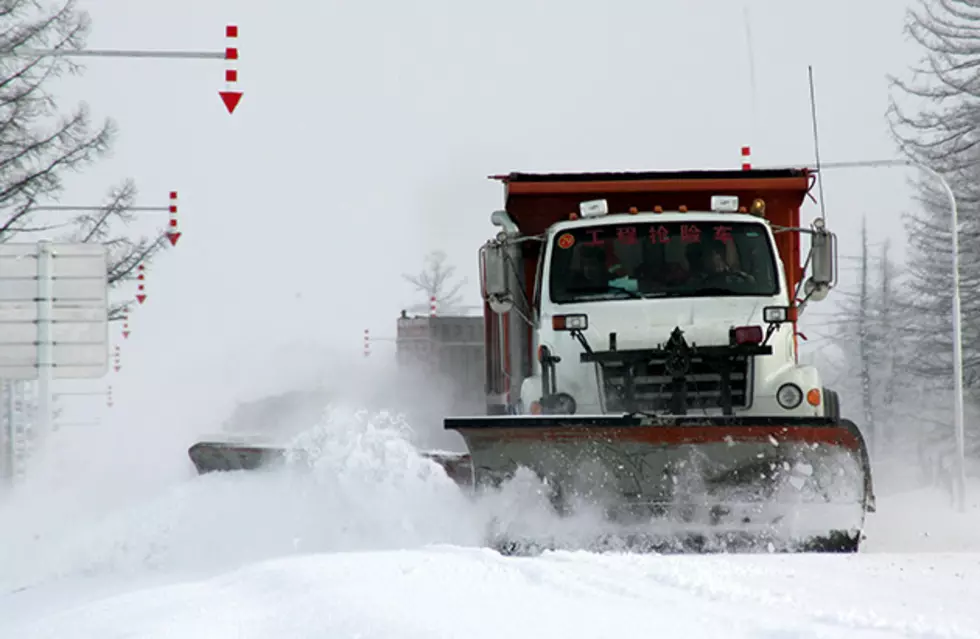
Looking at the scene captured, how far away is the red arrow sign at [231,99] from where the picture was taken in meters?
14.6

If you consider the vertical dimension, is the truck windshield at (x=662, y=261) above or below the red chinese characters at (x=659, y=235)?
below

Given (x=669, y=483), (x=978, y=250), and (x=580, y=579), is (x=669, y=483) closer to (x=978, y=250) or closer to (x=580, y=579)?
(x=580, y=579)

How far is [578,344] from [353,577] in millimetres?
3540

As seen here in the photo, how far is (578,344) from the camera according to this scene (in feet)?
35.2

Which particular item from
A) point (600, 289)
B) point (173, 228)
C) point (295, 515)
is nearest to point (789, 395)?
point (600, 289)

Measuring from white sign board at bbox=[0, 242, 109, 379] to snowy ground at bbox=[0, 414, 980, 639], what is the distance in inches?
83.4

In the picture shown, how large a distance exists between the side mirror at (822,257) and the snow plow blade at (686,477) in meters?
1.87

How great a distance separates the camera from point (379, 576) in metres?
7.68

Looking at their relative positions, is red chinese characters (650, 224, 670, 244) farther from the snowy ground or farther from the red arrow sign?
the red arrow sign

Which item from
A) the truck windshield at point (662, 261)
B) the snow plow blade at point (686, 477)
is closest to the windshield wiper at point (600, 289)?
the truck windshield at point (662, 261)

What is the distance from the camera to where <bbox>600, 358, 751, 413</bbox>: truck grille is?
10312 mm

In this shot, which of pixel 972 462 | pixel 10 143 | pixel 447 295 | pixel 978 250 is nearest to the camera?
pixel 10 143

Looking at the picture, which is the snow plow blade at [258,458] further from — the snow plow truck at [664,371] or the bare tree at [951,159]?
the bare tree at [951,159]

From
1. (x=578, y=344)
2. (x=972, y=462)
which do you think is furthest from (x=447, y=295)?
(x=578, y=344)
